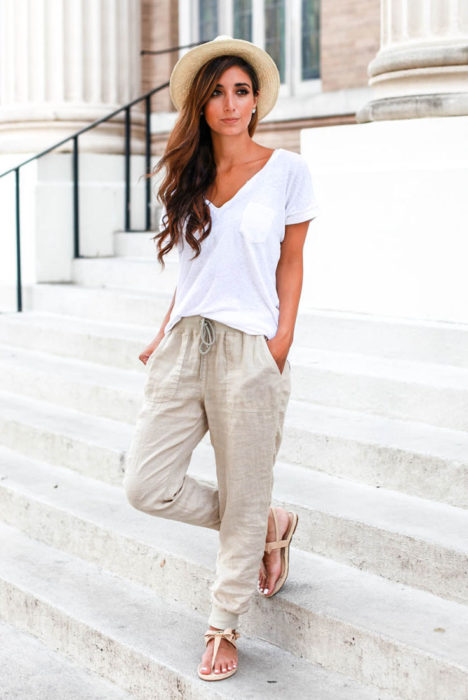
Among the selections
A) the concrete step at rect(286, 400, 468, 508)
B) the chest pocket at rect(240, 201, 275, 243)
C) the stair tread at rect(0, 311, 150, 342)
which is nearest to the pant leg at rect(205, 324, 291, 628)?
the chest pocket at rect(240, 201, 275, 243)

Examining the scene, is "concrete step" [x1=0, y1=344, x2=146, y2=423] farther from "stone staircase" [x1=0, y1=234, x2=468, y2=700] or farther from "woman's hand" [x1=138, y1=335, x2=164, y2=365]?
"woman's hand" [x1=138, y1=335, x2=164, y2=365]

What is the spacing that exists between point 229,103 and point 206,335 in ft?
2.21

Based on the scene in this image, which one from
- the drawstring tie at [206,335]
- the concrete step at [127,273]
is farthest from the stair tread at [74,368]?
the drawstring tie at [206,335]

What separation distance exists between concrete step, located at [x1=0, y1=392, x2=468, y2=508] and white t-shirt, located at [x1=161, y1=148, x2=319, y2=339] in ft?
4.25

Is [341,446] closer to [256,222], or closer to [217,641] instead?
[217,641]

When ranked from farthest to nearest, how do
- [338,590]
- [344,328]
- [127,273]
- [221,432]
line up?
[127,273] → [344,328] → [338,590] → [221,432]

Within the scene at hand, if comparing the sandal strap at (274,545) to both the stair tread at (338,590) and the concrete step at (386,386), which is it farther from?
the concrete step at (386,386)

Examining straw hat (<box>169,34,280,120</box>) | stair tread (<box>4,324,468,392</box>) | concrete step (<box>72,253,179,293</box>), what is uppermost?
straw hat (<box>169,34,280,120</box>)

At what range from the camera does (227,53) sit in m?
3.05

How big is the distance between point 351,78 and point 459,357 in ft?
14.2

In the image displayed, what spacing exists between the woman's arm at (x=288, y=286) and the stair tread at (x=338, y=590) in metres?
0.88

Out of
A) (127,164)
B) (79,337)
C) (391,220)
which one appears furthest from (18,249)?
(391,220)

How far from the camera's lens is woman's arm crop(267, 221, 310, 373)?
10.0ft

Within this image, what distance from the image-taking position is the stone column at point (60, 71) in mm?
8570
